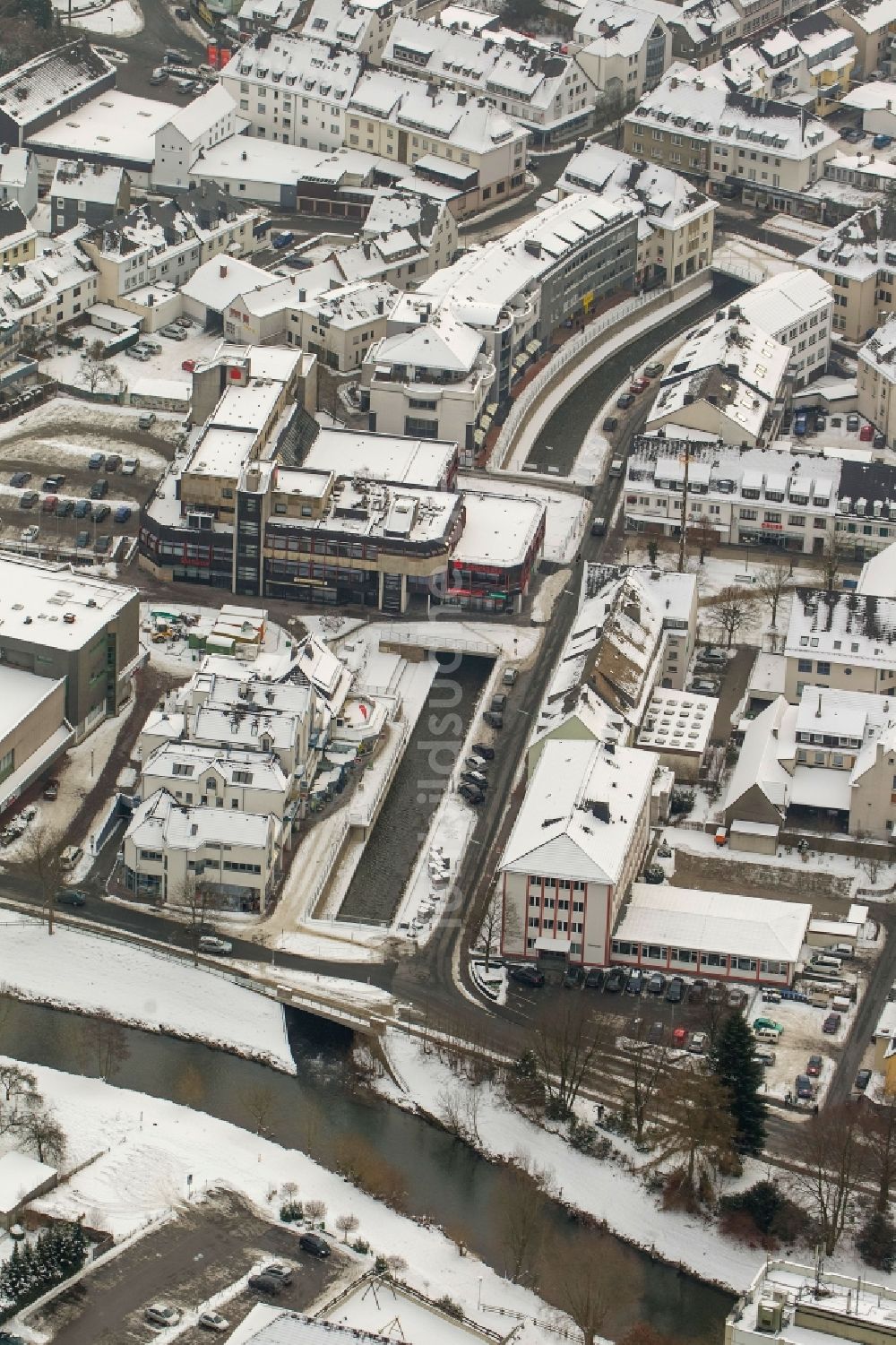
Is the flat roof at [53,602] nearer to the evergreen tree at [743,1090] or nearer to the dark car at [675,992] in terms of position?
the dark car at [675,992]

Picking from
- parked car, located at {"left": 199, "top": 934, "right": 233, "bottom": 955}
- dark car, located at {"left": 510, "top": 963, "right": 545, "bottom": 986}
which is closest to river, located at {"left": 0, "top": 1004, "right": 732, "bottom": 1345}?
parked car, located at {"left": 199, "top": 934, "right": 233, "bottom": 955}

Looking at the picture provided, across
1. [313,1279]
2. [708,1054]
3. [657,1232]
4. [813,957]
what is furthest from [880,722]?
[313,1279]

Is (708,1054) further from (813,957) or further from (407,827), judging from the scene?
(407,827)

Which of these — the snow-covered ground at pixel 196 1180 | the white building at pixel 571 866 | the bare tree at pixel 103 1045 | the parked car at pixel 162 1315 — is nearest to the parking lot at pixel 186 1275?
the parked car at pixel 162 1315

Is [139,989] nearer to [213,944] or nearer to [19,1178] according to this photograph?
[213,944]

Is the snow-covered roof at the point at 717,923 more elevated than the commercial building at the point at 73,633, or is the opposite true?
the commercial building at the point at 73,633
